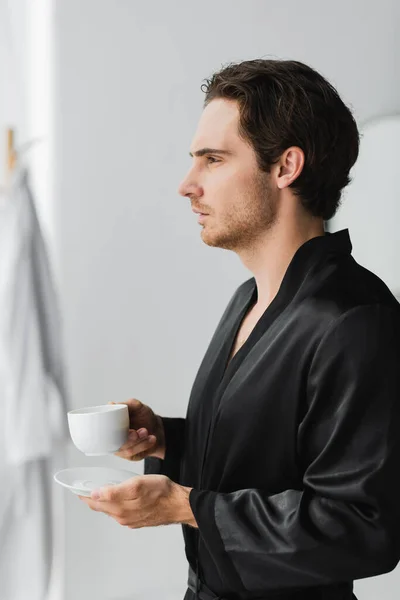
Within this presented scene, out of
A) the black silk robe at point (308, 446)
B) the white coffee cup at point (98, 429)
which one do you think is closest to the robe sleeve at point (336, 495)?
the black silk robe at point (308, 446)

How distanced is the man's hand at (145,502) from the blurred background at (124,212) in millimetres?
835

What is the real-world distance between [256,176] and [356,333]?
0.30 m

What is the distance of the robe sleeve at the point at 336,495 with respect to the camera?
0.93m

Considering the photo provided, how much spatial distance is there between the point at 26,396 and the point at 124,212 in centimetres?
53

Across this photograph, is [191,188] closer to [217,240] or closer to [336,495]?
[217,240]

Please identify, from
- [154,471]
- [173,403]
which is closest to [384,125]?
[173,403]

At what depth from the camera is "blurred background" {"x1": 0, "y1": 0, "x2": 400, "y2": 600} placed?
1.87 metres

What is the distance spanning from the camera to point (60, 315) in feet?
6.15

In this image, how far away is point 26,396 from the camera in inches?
69.3

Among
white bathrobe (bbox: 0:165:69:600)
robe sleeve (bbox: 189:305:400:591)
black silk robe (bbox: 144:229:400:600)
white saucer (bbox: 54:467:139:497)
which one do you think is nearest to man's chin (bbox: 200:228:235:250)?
black silk robe (bbox: 144:229:400:600)

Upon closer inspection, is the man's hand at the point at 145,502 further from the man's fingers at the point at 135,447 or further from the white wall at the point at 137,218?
the white wall at the point at 137,218

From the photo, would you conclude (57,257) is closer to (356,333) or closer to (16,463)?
(16,463)

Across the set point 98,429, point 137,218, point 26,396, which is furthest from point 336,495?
point 137,218

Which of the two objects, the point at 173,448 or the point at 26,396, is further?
the point at 26,396
